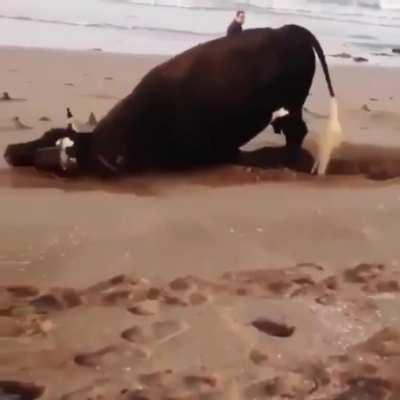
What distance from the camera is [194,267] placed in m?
0.84

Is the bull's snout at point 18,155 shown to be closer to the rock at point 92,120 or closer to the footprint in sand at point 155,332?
the rock at point 92,120

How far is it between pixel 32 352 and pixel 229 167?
0.32 metres

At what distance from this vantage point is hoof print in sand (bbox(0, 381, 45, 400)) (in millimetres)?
698

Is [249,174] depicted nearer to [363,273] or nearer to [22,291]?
[363,273]

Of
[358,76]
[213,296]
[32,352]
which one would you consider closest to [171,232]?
[213,296]

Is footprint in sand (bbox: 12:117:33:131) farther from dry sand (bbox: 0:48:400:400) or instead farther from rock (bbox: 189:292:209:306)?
rock (bbox: 189:292:209:306)

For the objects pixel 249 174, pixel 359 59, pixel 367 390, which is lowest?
pixel 367 390

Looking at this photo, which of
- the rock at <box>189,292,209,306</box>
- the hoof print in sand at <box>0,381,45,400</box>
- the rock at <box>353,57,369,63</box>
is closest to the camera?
the hoof print in sand at <box>0,381,45,400</box>

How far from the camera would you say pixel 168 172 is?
36.5 inches

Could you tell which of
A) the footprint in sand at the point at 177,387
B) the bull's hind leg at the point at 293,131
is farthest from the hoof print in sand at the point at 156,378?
the bull's hind leg at the point at 293,131

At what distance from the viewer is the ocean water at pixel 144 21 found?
37.2 inches

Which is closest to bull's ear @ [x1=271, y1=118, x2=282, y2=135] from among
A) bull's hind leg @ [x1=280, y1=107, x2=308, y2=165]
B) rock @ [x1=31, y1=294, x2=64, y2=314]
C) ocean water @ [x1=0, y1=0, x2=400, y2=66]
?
bull's hind leg @ [x1=280, y1=107, x2=308, y2=165]

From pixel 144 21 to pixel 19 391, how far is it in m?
0.45

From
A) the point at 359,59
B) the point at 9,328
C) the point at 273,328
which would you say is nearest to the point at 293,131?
the point at 359,59
